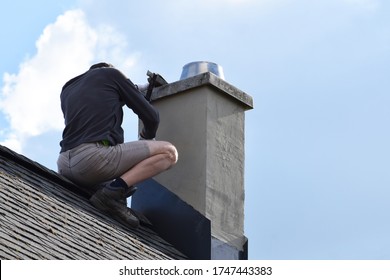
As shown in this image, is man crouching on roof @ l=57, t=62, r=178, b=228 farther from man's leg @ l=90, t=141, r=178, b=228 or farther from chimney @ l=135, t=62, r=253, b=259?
chimney @ l=135, t=62, r=253, b=259

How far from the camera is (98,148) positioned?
11273 mm

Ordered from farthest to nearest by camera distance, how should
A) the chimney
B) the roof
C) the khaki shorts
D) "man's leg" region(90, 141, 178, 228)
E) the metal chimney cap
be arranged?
the metal chimney cap < the chimney < the khaki shorts < "man's leg" region(90, 141, 178, 228) < the roof

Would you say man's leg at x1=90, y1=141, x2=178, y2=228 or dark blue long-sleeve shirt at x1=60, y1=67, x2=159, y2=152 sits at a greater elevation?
dark blue long-sleeve shirt at x1=60, y1=67, x2=159, y2=152

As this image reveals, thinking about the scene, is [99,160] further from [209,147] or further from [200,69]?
[200,69]

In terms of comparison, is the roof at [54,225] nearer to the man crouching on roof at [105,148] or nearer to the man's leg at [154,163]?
the man crouching on roof at [105,148]

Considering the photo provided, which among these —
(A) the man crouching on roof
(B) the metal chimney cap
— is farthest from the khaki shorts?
(B) the metal chimney cap

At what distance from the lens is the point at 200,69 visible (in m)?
12.6

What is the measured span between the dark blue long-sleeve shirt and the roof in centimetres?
40

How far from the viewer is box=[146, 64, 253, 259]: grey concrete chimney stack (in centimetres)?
1195

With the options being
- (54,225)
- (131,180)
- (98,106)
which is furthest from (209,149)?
(54,225)

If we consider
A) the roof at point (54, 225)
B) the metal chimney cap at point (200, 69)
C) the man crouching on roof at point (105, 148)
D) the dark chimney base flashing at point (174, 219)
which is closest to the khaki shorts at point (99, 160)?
the man crouching on roof at point (105, 148)

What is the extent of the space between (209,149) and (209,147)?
2 centimetres
